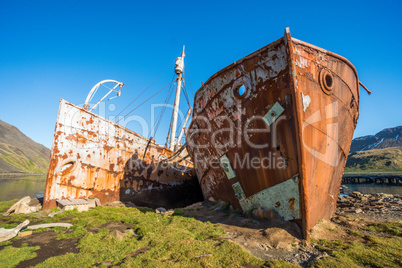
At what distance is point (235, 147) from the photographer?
4.92 meters

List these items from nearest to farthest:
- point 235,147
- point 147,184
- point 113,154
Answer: point 235,147 → point 113,154 → point 147,184

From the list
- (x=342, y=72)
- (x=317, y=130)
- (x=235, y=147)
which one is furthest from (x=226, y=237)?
(x=342, y=72)

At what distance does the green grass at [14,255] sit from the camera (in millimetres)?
2757

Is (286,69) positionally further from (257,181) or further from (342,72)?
(257,181)

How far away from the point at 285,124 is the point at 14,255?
4.91 meters

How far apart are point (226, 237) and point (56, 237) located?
3228 millimetres

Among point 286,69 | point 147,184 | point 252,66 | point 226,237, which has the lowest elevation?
point 226,237

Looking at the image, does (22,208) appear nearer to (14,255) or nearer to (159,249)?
(14,255)

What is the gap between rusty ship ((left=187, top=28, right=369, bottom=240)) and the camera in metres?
3.83

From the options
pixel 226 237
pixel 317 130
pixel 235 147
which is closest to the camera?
pixel 226 237

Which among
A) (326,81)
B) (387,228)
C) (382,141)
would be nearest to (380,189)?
(387,228)

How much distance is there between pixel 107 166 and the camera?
8.38 m

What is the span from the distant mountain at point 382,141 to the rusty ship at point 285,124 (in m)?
169

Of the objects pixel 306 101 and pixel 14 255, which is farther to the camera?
pixel 306 101
